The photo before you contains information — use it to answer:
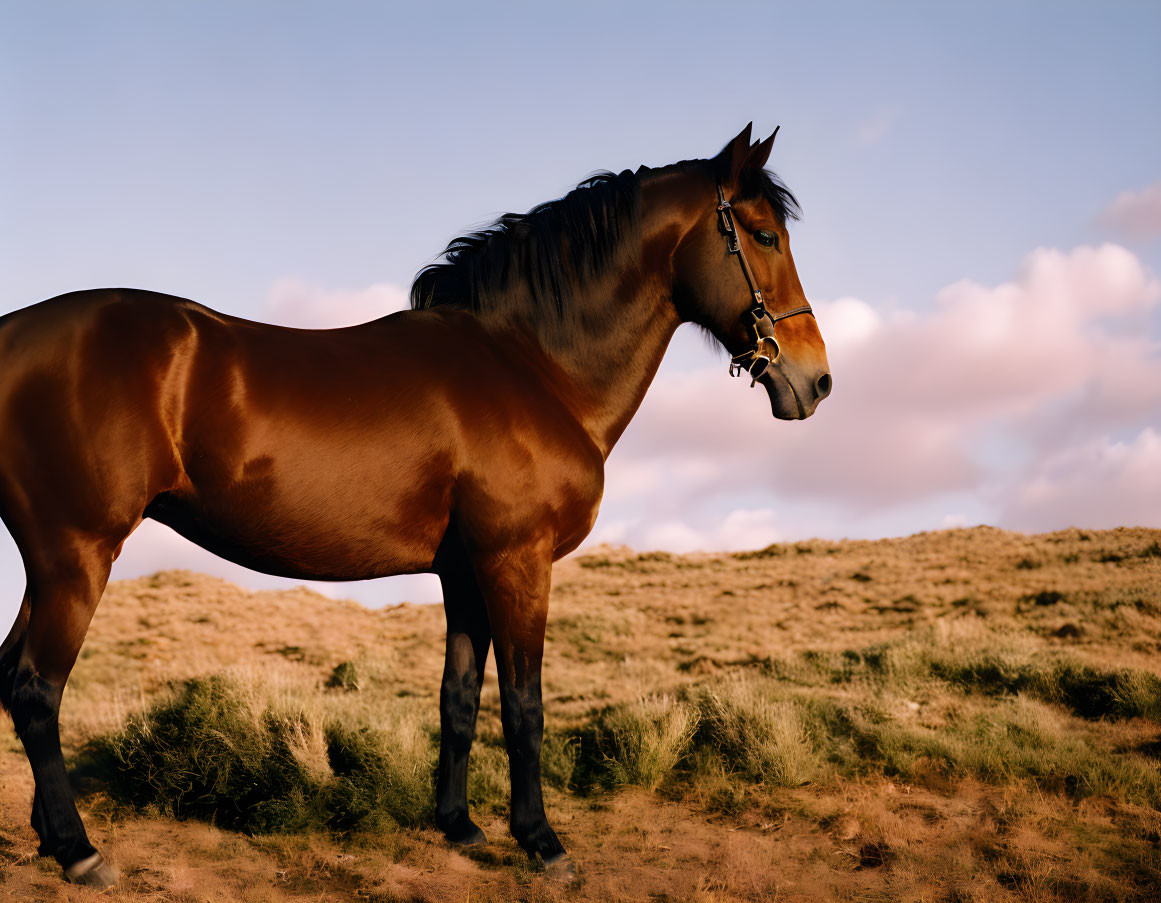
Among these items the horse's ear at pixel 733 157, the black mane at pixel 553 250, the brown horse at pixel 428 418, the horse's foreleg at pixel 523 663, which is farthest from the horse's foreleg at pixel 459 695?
the horse's ear at pixel 733 157

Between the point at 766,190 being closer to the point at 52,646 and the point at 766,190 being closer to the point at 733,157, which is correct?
the point at 733,157

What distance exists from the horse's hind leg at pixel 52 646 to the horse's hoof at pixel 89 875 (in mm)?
112

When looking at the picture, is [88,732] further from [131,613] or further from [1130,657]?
[1130,657]

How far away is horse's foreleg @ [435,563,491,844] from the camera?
16.9ft

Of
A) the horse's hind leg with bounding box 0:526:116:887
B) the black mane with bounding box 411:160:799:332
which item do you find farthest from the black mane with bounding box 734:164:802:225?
the horse's hind leg with bounding box 0:526:116:887

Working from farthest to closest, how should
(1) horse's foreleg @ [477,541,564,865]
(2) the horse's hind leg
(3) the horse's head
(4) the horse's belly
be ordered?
(3) the horse's head → (1) horse's foreleg @ [477,541,564,865] → (4) the horse's belly → (2) the horse's hind leg

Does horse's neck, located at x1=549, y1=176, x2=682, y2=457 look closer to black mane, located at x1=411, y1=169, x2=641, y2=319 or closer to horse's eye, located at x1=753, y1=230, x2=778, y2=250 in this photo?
black mane, located at x1=411, y1=169, x2=641, y2=319

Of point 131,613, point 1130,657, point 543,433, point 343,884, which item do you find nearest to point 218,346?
point 543,433

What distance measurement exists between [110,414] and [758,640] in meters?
12.3

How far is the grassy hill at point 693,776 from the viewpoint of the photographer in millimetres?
4848

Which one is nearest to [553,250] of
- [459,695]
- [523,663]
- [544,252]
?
[544,252]

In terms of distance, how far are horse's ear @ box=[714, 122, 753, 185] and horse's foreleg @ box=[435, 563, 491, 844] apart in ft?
9.19

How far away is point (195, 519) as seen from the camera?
436 cm

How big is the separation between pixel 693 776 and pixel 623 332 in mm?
3877
